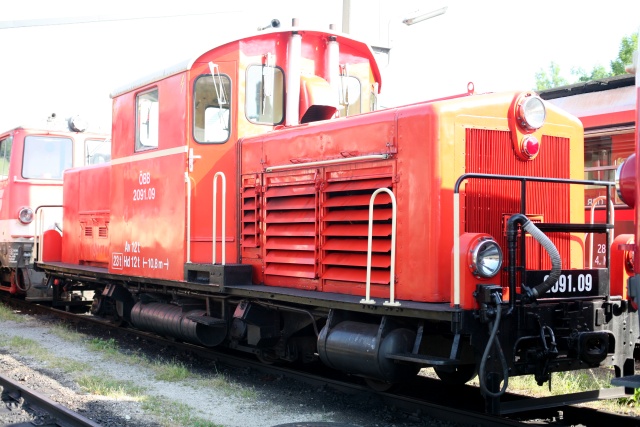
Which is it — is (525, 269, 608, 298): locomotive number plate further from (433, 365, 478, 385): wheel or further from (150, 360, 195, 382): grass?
(150, 360, 195, 382): grass

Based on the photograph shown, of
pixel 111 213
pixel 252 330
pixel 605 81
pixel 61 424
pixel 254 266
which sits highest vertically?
pixel 605 81

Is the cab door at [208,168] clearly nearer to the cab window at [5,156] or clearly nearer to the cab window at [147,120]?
the cab window at [147,120]

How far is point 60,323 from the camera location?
11422mm

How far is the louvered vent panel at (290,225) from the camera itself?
6660mm

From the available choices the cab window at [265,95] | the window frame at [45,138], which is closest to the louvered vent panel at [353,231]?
the cab window at [265,95]

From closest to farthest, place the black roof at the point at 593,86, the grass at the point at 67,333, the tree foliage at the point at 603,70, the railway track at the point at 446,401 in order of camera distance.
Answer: the railway track at the point at 446,401
the grass at the point at 67,333
the black roof at the point at 593,86
the tree foliage at the point at 603,70

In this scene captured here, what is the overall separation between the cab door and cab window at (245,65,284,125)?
0.89 ft

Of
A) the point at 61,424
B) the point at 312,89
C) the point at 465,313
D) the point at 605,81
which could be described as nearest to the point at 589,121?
the point at 605,81

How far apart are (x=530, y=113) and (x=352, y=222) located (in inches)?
68.8

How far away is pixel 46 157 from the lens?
14453 millimetres

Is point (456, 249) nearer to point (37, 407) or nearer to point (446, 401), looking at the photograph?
point (446, 401)

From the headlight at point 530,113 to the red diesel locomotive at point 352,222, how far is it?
0.02 meters

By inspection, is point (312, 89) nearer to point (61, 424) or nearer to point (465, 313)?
point (465, 313)

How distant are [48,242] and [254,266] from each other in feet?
20.2
